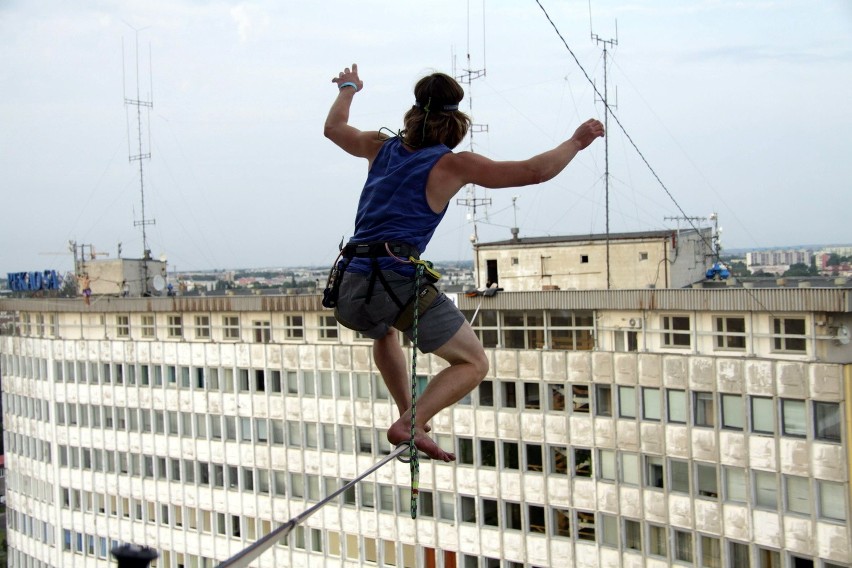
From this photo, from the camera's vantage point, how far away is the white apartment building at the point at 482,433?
24078 mm

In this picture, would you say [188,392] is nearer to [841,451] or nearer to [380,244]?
[841,451]

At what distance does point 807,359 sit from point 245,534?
2058 centimetres

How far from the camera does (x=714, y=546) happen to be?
2531 cm

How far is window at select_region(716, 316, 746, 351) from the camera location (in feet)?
82.0

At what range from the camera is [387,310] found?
5574 millimetres

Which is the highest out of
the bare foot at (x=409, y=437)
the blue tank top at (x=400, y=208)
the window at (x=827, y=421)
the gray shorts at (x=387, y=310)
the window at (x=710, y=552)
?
the blue tank top at (x=400, y=208)

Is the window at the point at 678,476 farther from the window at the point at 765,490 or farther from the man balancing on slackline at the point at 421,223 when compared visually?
the man balancing on slackline at the point at 421,223

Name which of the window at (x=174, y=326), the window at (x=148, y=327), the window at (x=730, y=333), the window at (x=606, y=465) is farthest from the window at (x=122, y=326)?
the window at (x=730, y=333)

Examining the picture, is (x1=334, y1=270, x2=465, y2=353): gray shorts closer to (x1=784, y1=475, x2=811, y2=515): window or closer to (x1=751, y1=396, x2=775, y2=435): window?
(x1=751, y1=396, x2=775, y2=435): window

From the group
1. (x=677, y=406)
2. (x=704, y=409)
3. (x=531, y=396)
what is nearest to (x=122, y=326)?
(x=531, y=396)

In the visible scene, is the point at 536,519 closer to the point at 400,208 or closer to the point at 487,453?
the point at 487,453

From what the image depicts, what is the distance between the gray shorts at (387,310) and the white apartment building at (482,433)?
63.7 feet

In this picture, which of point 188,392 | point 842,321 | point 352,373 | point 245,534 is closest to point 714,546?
point 842,321

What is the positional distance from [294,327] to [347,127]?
95.5 feet
